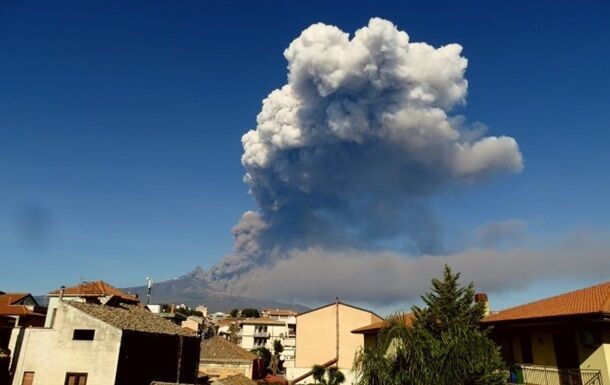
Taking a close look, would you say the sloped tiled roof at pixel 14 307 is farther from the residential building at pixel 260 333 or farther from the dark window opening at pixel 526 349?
the residential building at pixel 260 333

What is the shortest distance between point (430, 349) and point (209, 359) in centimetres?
4552

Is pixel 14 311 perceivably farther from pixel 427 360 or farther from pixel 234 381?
pixel 427 360

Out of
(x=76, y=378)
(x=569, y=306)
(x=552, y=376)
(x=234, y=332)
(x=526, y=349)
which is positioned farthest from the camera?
(x=234, y=332)

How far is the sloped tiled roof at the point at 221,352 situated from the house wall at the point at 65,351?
27.8 metres

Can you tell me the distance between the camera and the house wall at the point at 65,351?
31.7m

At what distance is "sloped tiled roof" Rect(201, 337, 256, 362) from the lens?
58.2 meters

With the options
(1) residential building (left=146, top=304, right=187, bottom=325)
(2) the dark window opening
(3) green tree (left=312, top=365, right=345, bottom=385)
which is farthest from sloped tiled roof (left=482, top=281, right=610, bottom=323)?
(1) residential building (left=146, top=304, right=187, bottom=325)

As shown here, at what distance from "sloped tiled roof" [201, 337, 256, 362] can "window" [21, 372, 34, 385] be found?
28044 mm

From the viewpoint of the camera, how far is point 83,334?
32875 mm

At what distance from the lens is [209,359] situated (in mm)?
57812

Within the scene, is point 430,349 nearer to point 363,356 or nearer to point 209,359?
point 363,356

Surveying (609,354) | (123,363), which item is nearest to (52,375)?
(123,363)

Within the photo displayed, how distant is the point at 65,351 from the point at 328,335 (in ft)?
135

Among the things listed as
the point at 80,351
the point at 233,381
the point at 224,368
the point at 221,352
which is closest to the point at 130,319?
the point at 80,351
